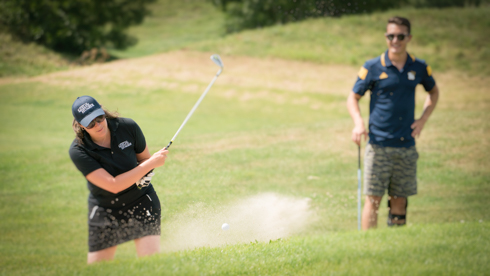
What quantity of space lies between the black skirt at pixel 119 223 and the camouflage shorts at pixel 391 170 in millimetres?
2205

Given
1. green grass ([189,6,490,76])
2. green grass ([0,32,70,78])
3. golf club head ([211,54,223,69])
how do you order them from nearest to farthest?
golf club head ([211,54,223,69])
green grass ([0,32,70,78])
green grass ([189,6,490,76])

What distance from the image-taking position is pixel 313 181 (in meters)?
7.11

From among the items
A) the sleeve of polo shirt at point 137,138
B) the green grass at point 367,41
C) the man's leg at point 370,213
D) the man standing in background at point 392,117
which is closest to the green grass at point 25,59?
the sleeve of polo shirt at point 137,138

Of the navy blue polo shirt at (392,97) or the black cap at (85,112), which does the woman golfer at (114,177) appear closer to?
the black cap at (85,112)

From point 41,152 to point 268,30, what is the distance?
2078 cm

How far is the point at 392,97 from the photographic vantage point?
4.32m

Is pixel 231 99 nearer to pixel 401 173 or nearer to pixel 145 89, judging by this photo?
pixel 145 89

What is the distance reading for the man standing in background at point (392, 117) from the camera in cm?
431

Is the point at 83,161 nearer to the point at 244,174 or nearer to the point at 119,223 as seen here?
the point at 119,223

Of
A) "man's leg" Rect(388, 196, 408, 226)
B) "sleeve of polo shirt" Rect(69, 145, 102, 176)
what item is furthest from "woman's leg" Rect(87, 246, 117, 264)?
"man's leg" Rect(388, 196, 408, 226)

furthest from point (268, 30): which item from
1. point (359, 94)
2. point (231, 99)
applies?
point (359, 94)

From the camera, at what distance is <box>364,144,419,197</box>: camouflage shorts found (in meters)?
4.34

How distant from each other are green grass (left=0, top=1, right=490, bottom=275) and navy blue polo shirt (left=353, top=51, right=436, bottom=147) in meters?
0.94

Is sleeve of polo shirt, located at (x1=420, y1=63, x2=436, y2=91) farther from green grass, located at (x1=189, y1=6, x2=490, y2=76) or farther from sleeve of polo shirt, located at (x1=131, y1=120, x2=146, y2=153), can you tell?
green grass, located at (x1=189, y1=6, x2=490, y2=76)
